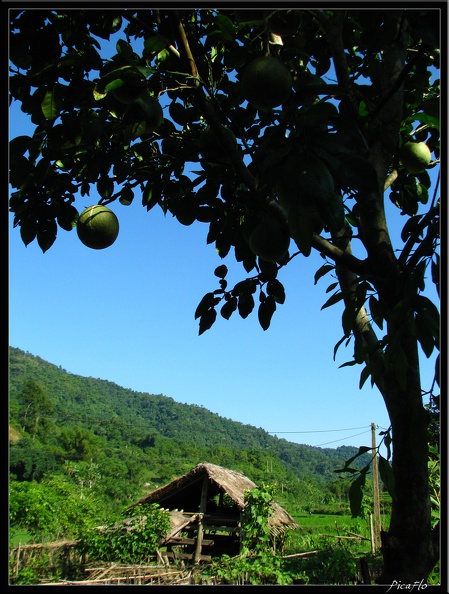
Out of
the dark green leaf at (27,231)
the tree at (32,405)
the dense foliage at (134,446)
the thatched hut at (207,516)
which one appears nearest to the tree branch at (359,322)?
the dark green leaf at (27,231)

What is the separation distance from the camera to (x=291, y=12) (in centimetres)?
135

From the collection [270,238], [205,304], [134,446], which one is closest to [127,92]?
[270,238]

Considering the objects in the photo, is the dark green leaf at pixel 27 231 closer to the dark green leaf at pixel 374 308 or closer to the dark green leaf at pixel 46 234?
the dark green leaf at pixel 46 234

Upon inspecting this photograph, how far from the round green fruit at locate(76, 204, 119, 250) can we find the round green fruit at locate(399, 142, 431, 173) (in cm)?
107

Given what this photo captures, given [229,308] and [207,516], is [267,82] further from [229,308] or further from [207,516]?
[207,516]

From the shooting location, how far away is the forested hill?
42.4 m

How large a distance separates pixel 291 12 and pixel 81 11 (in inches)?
27.0

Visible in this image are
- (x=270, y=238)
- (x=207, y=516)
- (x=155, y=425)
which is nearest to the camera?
(x=270, y=238)

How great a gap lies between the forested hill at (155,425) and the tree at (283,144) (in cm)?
3622

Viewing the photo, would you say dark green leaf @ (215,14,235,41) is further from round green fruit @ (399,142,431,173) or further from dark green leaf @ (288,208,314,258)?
round green fruit @ (399,142,431,173)

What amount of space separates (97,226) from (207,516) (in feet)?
35.1

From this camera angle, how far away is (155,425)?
5369 centimetres
